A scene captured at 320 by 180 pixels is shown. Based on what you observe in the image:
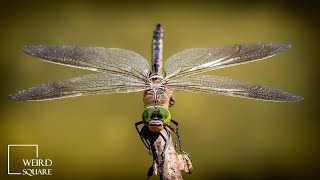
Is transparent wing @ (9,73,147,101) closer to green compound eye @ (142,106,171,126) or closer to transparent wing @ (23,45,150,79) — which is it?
transparent wing @ (23,45,150,79)

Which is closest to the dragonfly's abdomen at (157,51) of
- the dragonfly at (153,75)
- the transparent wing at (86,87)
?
the dragonfly at (153,75)

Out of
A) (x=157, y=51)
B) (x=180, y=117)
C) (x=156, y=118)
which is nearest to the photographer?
(x=156, y=118)

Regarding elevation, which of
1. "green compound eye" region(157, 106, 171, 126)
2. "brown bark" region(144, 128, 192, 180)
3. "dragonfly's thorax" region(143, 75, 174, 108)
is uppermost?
"dragonfly's thorax" region(143, 75, 174, 108)

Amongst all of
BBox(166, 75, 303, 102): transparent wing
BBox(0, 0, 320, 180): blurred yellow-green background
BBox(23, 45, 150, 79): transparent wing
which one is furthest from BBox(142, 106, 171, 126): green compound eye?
BBox(0, 0, 320, 180): blurred yellow-green background

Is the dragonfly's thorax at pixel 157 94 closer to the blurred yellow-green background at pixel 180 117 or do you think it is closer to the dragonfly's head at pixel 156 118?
the dragonfly's head at pixel 156 118

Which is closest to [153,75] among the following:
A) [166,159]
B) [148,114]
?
[148,114]

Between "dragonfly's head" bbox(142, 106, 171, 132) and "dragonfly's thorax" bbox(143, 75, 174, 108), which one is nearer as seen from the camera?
"dragonfly's head" bbox(142, 106, 171, 132)

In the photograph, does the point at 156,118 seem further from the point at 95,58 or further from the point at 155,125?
the point at 95,58

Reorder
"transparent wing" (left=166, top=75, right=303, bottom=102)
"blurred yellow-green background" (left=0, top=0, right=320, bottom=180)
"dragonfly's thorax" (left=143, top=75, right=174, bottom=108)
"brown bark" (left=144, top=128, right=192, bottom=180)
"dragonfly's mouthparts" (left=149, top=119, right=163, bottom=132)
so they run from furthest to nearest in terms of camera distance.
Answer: "blurred yellow-green background" (left=0, top=0, right=320, bottom=180) → "transparent wing" (left=166, top=75, right=303, bottom=102) → "dragonfly's thorax" (left=143, top=75, right=174, bottom=108) → "dragonfly's mouthparts" (left=149, top=119, right=163, bottom=132) → "brown bark" (left=144, top=128, right=192, bottom=180)
